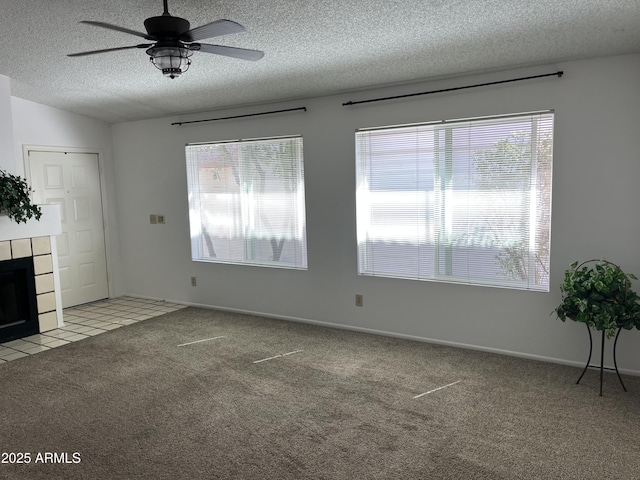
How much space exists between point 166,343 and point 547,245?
11.2ft

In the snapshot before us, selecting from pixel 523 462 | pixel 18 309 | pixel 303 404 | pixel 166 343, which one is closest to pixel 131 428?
pixel 303 404

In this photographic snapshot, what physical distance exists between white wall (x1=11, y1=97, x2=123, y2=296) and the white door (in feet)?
0.35

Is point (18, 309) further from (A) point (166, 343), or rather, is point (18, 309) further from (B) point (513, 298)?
(B) point (513, 298)

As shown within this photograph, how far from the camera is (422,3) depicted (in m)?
2.75

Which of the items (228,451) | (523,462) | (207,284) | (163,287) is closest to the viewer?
(523,462)

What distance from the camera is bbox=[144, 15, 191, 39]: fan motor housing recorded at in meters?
2.28

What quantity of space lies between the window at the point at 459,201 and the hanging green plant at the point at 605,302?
604mm

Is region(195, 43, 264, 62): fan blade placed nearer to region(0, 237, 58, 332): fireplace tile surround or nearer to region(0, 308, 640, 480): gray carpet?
region(0, 308, 640, 480): gray carpet

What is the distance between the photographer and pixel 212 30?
2289 millimetres

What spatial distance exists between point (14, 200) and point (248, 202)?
2229 millimetres

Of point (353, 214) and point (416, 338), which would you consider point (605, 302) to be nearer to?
point (416, 338)

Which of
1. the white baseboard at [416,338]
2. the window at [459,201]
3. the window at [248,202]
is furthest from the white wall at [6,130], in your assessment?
the window at [459,201]

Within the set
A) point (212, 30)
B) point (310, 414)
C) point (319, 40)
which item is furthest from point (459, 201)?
point (212, 30)

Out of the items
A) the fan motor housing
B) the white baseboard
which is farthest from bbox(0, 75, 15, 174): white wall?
the fan motor housing
